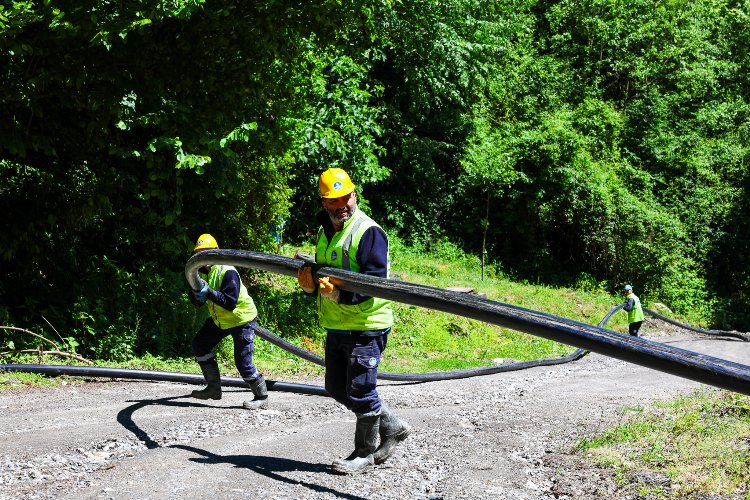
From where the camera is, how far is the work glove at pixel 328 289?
508cm

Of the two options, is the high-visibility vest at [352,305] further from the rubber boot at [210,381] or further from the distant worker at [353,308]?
the rubber boot at [210,381]

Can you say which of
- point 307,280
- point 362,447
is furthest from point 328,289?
point 362,447

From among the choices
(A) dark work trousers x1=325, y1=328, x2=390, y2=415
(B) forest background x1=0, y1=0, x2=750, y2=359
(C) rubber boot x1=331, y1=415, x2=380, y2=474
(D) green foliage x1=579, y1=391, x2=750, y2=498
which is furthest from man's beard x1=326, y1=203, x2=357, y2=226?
(B) forest background x1=0, y1=0, x2=750, y2=359

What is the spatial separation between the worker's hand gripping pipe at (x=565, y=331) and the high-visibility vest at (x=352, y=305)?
20cm

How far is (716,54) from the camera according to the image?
35.0m

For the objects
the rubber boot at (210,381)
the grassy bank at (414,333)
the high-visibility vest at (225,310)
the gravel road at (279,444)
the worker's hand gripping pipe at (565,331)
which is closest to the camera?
the worker's hand gripping pipe at (565,331)

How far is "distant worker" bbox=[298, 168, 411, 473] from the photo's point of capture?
523 cm

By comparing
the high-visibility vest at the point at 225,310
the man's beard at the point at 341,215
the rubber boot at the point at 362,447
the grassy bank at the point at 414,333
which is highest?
the man's beard at the point at 341,215

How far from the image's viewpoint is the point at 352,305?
525 cm

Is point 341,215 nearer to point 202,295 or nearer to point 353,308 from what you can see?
point 353,308

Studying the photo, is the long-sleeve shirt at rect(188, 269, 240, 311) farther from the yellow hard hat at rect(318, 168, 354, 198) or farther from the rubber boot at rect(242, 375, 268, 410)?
the yellow hard hat at rect(318, 168, 354, 198)

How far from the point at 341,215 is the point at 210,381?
344 cm

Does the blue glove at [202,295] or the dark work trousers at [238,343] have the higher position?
the blue glove at [202,295]

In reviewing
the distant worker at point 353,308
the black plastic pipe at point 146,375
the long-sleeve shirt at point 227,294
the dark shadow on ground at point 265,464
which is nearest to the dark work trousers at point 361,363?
the distant worker at point 353,308
